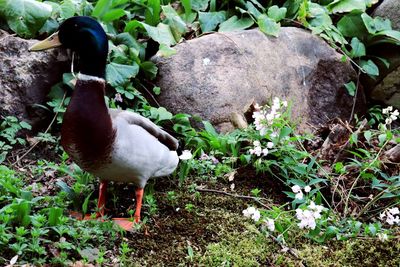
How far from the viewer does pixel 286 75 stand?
5.50 m

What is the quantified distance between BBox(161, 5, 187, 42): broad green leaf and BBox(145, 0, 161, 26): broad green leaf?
6 cm

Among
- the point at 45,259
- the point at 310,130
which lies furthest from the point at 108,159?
the point at 310,130

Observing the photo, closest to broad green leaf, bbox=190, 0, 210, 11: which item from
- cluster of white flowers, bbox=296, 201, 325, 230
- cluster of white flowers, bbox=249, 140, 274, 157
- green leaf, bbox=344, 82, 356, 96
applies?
green leaf, bbox=344, 82, 356, 96

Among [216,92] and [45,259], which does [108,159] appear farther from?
[216,92]

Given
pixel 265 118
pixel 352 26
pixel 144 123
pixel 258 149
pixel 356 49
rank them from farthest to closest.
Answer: pixel 352 26 → pixel 356 49 → pixel 265 118 → pixel 258 149 → pixel 144 123

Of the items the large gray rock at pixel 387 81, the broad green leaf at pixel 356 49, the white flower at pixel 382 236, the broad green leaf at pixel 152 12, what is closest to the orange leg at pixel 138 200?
the white flower at pixel 382 236

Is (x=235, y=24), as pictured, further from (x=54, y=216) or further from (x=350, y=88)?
(x=54, y=216)

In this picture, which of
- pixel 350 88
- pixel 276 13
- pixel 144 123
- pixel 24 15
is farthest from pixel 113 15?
pixel 350 88

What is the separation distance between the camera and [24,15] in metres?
4.70

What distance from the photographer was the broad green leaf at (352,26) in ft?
20.1

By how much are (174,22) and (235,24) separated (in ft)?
1.98

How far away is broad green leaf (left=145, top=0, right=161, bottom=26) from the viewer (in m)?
5.37

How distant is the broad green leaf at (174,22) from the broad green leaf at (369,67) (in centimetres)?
179

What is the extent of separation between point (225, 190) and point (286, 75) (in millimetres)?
1805
